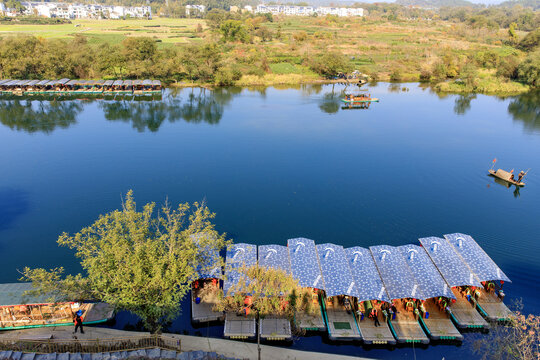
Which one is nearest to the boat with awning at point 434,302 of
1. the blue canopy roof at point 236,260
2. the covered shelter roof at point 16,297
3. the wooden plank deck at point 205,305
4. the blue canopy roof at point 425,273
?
the blue canopy roof at point 425,273

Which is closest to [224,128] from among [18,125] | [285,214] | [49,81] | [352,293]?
[285,214]

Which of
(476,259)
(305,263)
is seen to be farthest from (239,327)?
(476,259)

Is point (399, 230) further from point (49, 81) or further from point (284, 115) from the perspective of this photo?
point (49, 81)

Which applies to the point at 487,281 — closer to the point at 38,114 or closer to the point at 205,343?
the point at 205,343

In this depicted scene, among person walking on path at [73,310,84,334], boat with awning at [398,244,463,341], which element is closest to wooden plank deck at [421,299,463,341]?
boat with awning at [398,244,463,341]

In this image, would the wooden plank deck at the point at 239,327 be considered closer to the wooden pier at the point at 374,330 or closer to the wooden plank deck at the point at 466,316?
the wooden pier at the point at 374,330

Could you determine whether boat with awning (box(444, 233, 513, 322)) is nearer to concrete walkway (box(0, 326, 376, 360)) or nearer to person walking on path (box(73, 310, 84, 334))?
concrete walkway (box(0, 326, 376, 360))
